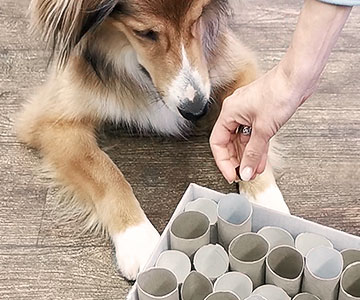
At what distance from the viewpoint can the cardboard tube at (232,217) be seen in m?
1.39

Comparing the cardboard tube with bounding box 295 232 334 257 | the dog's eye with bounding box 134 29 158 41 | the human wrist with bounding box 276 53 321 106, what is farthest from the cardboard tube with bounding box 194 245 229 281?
the dog's eye with bounding box 134 29 158 41

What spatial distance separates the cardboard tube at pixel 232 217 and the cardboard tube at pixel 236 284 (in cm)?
10

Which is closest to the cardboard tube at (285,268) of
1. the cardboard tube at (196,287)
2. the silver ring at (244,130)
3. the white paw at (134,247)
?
the cardboard tube at (196,287)

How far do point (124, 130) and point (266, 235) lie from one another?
748mm

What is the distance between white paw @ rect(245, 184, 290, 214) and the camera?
1.74m

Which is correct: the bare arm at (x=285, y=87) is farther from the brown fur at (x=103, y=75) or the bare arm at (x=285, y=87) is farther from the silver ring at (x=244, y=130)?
the brown fur at (x=103, y=75)

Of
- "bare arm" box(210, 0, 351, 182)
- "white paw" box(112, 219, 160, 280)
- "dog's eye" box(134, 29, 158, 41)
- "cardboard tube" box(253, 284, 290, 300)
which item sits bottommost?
"white paw" box(112, 219, 160, 280)

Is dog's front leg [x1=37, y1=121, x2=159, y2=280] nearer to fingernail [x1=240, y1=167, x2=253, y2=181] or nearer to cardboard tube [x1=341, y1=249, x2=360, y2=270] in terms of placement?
fingernail [x1=240, y1=167, x2=253, y2=181]

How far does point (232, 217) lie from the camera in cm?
142

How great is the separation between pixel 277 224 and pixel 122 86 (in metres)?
0.65

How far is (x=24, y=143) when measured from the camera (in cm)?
199

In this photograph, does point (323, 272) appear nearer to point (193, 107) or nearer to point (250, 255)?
point (250, 255)

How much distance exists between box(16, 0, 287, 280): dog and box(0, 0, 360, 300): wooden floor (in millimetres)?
65

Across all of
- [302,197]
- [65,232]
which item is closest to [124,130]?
[65,232]
